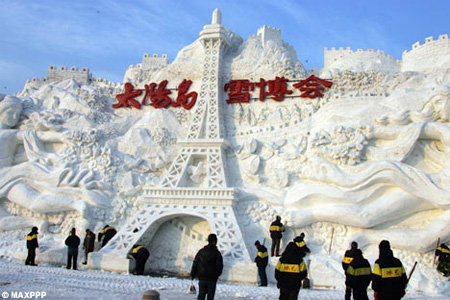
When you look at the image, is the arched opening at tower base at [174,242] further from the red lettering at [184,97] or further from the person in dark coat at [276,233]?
the red lettering at [184,97]

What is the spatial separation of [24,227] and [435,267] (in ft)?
40.9

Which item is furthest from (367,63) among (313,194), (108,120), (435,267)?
→ (108,120)

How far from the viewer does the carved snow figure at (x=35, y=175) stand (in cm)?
1313

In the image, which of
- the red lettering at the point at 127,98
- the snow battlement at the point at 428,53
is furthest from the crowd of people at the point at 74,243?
the snow battlement at the point at 428,53

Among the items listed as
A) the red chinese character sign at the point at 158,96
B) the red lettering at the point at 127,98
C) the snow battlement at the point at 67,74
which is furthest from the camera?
the snow battlement at the point at 67,74

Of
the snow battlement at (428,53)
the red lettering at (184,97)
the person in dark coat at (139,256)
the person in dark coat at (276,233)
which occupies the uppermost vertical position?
the snow battlement at (428,53)

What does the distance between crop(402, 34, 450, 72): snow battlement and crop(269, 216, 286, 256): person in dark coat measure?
988 cm

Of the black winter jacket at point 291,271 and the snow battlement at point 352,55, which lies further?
the snow battlement at point 352,55

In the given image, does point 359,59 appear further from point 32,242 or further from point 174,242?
point 32,242

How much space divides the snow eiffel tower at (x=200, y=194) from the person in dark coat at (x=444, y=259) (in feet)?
15.8

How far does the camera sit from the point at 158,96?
15.9 m

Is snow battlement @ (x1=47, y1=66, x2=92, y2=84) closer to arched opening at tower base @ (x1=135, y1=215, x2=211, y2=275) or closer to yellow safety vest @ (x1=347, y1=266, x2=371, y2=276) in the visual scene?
arched opening at tower base @ (x1=135, y1=215, x2=211, y2=275)

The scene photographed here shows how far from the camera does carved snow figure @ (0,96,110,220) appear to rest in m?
13.1

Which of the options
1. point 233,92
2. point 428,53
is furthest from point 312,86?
point 428,53
